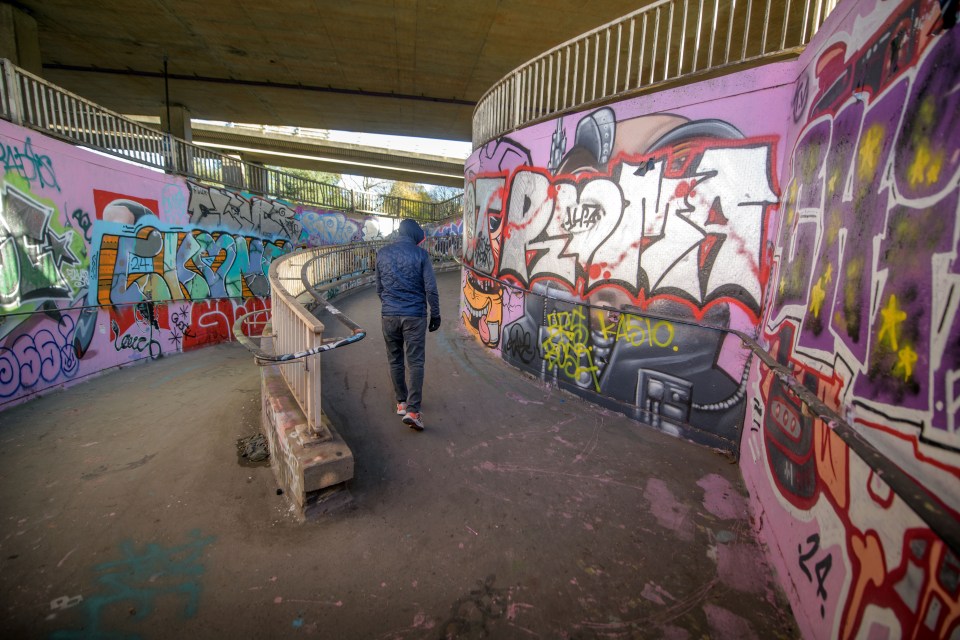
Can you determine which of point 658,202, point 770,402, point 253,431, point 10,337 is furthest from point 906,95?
point 10,337

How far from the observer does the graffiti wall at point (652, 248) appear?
3.90m

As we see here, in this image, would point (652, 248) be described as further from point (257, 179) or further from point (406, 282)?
point (257, 179)

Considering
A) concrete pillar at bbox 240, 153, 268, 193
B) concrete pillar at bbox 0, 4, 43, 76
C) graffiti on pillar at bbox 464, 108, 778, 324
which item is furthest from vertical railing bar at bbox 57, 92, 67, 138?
graffiti on pillar at bbox 464, 108, 778, 324

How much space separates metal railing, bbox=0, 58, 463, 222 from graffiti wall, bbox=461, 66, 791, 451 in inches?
284

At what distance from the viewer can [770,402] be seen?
3164 millimetres

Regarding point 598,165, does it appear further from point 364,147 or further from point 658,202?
point 364,147

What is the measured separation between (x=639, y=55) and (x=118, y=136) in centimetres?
949

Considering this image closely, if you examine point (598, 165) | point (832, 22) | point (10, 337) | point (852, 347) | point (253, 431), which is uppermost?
point (832, 22)

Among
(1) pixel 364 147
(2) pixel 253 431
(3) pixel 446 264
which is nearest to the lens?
(2) pixel 253 431

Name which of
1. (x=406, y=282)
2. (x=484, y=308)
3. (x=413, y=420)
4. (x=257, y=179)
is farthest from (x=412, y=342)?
(x=257, y=179)

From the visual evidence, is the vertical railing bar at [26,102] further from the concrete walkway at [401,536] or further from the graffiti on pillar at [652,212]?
the graffiti on pillar at [652,212]

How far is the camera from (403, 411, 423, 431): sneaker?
4254mm

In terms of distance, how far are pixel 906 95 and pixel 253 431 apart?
6.00 metres

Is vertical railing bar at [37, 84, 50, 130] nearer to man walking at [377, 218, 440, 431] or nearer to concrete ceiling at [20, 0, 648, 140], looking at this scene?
concrete ceiling at [20, 0, 648, 140]
